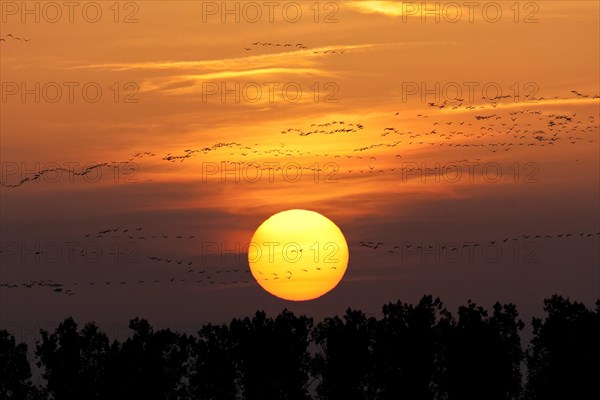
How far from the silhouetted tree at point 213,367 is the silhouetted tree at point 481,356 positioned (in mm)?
15318

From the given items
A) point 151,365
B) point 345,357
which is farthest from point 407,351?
point 151,365

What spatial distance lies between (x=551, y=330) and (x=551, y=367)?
11.7 feet

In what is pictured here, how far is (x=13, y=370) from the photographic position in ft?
272

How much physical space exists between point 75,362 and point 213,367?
9.88m

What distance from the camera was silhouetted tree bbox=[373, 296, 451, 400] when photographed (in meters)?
80.8

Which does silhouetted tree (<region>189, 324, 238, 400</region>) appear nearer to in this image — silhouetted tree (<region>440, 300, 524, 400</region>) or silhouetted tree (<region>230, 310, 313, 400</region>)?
silhouetted tree (<region>230, 310, 313, 400</region>)

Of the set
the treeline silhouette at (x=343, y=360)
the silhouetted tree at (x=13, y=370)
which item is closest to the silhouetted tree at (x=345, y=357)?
the treeline silhouette at (x=343, y=360)

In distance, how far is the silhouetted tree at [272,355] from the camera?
82875 millimetres

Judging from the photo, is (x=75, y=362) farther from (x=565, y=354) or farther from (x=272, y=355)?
(x=565, y=354)

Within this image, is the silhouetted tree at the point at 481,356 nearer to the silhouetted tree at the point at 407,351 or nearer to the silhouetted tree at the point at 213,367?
the silhouetted tree at the point at 407,351

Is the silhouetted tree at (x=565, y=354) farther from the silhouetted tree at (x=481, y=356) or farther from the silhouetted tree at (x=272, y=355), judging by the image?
the silhouetted tree at (x=272, y=355)

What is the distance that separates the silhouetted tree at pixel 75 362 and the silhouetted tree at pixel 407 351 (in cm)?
1947

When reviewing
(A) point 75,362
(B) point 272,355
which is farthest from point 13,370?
(B) point 272,355

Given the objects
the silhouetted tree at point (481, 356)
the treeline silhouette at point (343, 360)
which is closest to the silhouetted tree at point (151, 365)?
the treeline silhouette at point (343, 360)
